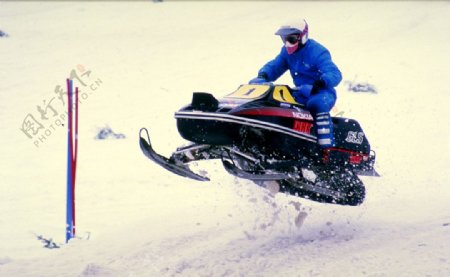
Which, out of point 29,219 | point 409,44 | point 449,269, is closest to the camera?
point 449,269

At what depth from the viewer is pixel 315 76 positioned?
655 cm

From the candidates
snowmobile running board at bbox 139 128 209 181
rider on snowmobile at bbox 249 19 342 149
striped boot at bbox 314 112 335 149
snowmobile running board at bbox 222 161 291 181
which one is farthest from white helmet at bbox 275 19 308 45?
snowmobile running board at bbox 139 128 209 181

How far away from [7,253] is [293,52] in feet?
11.3

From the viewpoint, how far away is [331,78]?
6172 millimetres

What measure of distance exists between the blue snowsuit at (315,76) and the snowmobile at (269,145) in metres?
0.10

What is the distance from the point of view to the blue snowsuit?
6.06m

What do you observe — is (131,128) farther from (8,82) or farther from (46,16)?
(46,16)

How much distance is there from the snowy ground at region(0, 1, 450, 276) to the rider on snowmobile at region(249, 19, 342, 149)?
1.01 metres

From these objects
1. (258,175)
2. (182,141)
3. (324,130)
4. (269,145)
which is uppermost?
(324,130)

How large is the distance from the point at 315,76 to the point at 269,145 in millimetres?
1160

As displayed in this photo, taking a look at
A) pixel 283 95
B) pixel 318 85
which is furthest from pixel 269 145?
pixel 318 85

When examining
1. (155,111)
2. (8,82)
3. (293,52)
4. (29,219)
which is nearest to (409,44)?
(155,111)

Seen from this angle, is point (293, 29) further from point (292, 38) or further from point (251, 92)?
point (251, 92)

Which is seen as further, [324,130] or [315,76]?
[315,76]
